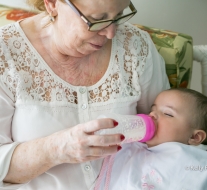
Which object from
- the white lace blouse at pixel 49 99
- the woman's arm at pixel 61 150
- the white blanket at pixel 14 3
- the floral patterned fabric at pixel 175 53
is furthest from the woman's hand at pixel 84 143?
the white blanket at pixel 14 3

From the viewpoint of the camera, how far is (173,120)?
1.24 meters

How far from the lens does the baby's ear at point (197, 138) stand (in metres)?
1.27

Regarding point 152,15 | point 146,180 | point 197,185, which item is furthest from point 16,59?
point 152,15

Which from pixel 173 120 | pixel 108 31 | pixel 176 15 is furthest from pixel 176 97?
pixel 176 15

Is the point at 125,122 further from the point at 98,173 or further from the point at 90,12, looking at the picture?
the point at 90,12

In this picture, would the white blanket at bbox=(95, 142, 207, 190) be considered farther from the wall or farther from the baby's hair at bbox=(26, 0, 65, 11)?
the wall

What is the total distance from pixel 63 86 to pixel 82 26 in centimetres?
24

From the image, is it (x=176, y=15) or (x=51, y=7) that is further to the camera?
(x=176, y=15)

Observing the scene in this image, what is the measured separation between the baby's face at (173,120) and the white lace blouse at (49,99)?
108mm

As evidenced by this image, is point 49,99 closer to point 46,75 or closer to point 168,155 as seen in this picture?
point 46,75

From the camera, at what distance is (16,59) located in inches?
44.0

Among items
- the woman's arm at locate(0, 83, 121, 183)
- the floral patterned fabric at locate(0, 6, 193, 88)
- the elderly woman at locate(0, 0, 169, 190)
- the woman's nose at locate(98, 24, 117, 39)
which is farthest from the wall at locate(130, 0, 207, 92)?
the woman's arm at locate(0, 83, 121, 183)

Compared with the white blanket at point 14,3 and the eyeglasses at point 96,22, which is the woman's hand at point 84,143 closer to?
the eyeglasses at point 96,22

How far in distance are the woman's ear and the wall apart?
77cm
